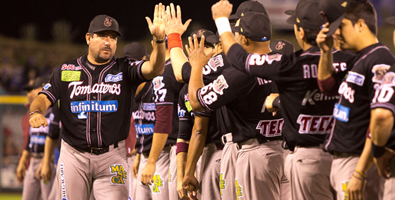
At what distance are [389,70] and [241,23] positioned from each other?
155cm

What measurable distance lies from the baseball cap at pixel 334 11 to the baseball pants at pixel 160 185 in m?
3.20

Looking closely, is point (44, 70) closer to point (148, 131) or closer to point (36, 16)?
point (36, 16)

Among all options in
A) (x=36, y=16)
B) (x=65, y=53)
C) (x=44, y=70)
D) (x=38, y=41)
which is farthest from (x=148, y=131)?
(x=36, y=16)

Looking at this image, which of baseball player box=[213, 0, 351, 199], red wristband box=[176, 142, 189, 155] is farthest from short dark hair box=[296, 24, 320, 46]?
red wristband box=[176, 142, 189, 155]

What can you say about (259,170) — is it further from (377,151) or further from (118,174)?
(118,174)

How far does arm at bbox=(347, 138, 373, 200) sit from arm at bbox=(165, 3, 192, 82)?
6.67ft

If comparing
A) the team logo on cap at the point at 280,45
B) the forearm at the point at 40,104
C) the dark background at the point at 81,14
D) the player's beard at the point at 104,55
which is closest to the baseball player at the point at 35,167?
the forearm at the point at 40,104

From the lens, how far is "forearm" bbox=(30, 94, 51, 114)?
5.52 meters

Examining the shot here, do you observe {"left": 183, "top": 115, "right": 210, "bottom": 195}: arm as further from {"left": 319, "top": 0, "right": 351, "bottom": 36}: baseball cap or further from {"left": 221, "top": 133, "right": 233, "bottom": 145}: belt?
{"left": 319, "top": 0, "right": 351, "bottom": 36}: baseball cap

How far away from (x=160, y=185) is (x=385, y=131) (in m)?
3.53

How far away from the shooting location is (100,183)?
559 centimetres

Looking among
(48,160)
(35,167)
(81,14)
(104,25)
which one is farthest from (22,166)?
(81,14)

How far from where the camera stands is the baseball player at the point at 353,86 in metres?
3.46

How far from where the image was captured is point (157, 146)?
6.12 metres
